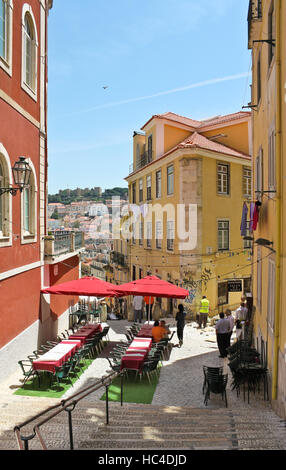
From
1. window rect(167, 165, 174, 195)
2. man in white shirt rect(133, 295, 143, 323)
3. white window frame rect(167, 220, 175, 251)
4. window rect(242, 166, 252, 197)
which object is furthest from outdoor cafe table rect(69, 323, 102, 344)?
window rect(242, 166, 252, 197)

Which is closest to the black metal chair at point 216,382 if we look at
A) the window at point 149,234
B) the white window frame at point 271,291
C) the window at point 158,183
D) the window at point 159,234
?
the white window frame at point 271,291

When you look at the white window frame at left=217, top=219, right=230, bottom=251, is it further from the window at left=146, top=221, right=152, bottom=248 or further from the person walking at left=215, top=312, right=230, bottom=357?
the person walking at left=215, top=312, right=230, bottom=357

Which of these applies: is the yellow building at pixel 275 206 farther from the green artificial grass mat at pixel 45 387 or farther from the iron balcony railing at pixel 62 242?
the iron balcony railing at pixel 62 242

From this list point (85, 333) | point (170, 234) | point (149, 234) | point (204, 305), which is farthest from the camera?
point (149, 234)

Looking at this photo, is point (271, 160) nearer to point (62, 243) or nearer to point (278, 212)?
point (278, 212)

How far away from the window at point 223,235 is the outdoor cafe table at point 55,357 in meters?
13.4

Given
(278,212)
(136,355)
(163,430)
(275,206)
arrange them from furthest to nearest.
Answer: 1. (136,355)
2. (275,206)
3. (278,212)
4. (163,430)

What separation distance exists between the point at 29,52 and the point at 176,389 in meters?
11.4

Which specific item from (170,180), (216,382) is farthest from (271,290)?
(170,180)

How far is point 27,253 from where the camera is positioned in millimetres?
12703

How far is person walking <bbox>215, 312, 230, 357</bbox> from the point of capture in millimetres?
12586

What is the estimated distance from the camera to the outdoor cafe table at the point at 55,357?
32.6 feet

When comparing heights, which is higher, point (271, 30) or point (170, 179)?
point (271, 30)

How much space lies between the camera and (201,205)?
2244 cm
